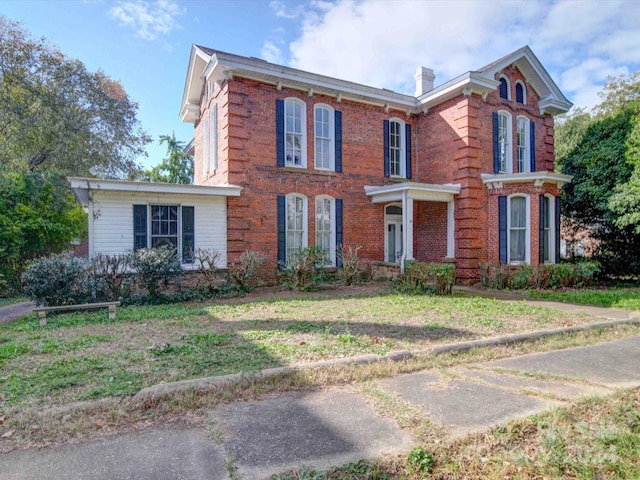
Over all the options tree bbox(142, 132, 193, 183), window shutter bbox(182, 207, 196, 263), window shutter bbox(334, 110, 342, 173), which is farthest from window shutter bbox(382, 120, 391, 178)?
tree bbox(142, 132, 193, 183)

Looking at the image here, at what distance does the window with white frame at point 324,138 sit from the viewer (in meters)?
13.7

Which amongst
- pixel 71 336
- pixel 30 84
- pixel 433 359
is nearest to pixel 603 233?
pixel 433 359

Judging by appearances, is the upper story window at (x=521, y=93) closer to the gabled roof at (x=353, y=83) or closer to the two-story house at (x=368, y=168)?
the two-story house at (x=368, y=168)

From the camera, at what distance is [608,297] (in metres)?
10.3

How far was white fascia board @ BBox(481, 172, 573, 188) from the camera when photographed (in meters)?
13.2

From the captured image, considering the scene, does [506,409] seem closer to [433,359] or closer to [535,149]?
[433,359]

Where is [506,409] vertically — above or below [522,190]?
below

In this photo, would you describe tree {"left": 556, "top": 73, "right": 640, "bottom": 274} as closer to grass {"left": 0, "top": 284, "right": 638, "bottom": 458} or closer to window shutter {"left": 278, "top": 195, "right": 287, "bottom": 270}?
grass {"left": 0, "top": 284, "right": 638, "bottom": 458}

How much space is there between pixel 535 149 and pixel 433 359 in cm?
1360

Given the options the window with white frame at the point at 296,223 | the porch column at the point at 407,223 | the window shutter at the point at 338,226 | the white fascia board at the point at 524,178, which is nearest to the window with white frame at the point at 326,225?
the window shutter at the point at 338,226

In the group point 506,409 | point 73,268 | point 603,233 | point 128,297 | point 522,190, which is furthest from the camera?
point 603,233

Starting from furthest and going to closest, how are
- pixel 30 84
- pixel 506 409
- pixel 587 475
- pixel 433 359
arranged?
pixel 30 84
pixel 433 359
pixel 506 409
pixel 587 475

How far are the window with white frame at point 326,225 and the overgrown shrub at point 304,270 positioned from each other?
1066 mm

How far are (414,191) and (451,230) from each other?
95.4 inches
